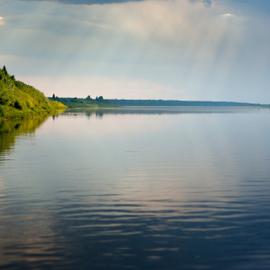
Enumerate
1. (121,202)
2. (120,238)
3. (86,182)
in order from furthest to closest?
1. (86,182)
2. (121,202)
3. (120,238)

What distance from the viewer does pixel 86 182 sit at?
37.3 m

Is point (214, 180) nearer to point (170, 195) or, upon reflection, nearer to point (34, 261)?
point (170, 195)

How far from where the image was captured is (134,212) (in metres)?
27.4

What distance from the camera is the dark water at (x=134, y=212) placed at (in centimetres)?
2020

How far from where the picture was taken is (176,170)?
4406cm

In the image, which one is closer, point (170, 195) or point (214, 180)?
point (170, 195)

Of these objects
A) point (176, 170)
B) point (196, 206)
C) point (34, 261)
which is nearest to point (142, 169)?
point (176, 170)

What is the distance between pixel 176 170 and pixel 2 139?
116 ft

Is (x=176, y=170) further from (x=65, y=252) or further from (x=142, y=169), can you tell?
(x=65, y=252)

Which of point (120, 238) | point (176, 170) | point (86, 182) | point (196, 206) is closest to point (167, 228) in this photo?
point (120, 238)

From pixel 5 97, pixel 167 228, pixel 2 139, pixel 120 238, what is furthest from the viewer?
pixel 5 97

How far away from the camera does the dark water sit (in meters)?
20.2

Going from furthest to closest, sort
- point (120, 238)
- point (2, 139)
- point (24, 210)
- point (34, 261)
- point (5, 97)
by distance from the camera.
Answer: point (5, 97), point (2, 139), point (24, 210), point (120, 238), point (34, 261)

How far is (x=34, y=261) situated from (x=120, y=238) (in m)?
4.27
